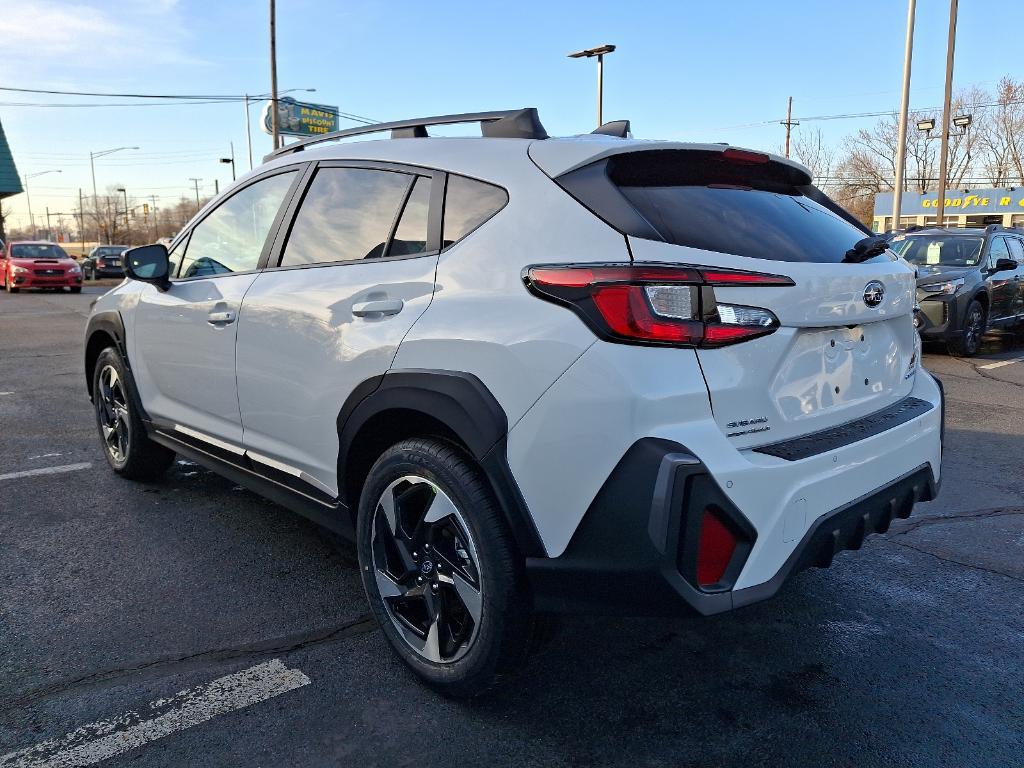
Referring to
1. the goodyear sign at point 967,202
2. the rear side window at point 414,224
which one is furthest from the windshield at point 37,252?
the goodyear sign at point 967,202

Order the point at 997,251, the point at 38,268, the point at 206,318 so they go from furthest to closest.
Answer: the point at 38,268
the point at 997,251
the point at 206,318

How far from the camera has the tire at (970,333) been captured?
10.2 m

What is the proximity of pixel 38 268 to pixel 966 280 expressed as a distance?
25627 millimetres

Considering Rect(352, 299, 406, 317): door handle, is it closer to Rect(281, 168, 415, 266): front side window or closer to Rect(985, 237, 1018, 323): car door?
Rect(281, 168, 415, 266): front side window

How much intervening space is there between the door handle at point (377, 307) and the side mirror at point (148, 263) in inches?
65.4

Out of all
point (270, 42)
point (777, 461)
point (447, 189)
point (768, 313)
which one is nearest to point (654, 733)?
point (777, 461)

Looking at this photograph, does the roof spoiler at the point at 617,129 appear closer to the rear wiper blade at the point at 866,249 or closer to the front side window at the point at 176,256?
the rear wiper blade at the point at 866,249

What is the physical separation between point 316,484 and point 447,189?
3.88 ft

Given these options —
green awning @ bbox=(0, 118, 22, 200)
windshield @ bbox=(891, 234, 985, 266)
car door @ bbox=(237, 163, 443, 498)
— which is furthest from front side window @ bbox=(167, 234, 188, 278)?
green awning @ bbox=(0, 118, 22, 200)

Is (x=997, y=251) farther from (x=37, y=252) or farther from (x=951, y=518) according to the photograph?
(x=37, y=252)

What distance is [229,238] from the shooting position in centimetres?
381

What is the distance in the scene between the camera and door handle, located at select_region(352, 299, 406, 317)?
8.68 feet

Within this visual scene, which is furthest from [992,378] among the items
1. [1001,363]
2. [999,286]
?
[999,286]

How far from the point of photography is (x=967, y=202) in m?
49.1
